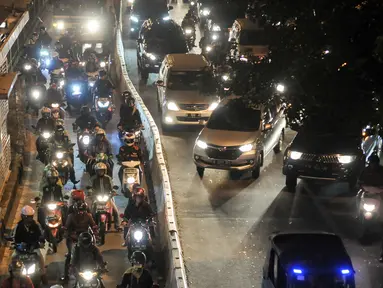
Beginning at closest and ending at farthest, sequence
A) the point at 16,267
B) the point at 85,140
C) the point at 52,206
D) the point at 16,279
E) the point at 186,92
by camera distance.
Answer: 1. the point at 16,279
2. the point at 16,267
3. the point at 52,206
4. the point at 85,140
5. the point at 186,92

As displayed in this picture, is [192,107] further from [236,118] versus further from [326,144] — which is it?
[326,144]

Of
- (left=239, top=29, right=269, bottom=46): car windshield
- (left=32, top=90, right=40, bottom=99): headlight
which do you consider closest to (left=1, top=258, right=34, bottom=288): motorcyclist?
(left=32, top=90, right=40, bottom=99): headlight

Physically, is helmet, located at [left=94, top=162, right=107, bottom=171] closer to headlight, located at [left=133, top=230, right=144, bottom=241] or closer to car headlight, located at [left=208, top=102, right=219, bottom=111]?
headlight, located at [left=133, top=230, right=144, bottom=241]

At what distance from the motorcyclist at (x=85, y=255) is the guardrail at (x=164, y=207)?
4.14 ft

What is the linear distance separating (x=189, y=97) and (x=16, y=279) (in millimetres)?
14032

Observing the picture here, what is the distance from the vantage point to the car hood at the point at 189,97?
26797 mm

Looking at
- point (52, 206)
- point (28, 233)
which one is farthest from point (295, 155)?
point (28, 233)

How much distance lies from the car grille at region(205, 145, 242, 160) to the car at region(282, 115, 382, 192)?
1.32m

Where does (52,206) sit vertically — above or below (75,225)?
above

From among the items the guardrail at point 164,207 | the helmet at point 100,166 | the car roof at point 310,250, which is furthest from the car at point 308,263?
the helmet at point 100,166

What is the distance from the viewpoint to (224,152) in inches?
851

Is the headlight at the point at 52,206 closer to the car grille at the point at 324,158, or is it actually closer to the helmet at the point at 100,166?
the helmet at the point at 100,166

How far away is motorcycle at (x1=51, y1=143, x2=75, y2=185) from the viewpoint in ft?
67.6

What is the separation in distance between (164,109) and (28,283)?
1380 centimetres
